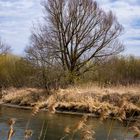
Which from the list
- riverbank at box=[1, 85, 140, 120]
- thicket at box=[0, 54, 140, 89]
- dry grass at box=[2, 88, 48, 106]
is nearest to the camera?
riverbank at box=[1, 85, 140, 120]

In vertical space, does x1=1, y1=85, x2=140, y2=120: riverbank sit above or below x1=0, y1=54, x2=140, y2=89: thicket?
below

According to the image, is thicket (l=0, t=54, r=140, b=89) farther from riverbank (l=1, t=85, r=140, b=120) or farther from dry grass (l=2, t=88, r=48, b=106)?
riverbank (l=1, t=85, r=140, b=120)

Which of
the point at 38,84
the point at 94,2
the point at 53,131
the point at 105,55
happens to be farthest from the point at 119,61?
the point at 53,131

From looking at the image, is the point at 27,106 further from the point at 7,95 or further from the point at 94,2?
the point at 94,2

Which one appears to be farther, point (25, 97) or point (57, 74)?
point (57, 74)

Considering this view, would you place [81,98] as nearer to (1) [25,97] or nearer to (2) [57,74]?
(1) [25,97]

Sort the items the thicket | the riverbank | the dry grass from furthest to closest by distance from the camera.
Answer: the thicket < the dry grass < the riverbank

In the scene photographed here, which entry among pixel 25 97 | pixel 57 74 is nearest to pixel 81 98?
pixel 25 97

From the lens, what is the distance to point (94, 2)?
41.7 m

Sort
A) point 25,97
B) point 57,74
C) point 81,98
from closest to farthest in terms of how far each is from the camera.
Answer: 1. point 81,98
2. point 25,97
3. point 57,74

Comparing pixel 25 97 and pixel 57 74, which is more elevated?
pixel 57 74

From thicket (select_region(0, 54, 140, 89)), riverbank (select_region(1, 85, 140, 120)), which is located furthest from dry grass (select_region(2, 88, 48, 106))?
thicket (select_region(0, 54, 140, 89))

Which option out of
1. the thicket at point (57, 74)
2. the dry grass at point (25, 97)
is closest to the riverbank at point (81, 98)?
the dry grass at point (25, 97)

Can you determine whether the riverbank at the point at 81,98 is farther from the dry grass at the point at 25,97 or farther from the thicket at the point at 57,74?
the thicket at the point at 57,74
